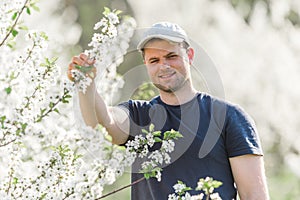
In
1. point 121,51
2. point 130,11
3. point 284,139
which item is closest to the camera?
point 121,51

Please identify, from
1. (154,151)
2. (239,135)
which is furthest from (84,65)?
(239,135)

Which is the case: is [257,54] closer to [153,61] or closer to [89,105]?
[153,61]

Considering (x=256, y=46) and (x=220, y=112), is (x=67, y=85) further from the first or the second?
(x=256, y=46)

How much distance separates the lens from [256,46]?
9.44 m

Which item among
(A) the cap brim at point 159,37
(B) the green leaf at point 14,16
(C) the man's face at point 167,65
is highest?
(B) the green leaf at point 14,16

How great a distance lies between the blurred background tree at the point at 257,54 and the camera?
29.1 feet

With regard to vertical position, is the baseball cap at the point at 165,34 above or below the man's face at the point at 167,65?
above

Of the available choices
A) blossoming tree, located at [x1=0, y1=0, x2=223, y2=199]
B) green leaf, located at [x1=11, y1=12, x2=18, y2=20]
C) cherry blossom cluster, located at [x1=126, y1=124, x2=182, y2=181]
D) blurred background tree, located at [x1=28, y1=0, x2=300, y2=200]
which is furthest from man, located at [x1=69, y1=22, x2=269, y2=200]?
blurred background tree, located at [x1=28, y1=0, x2=300, y2=200]

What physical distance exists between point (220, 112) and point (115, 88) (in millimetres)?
1313

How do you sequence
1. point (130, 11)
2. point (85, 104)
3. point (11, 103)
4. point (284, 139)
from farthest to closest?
point (130, 11) < point (284, 139) < point (11, 103) < point (85, 104)

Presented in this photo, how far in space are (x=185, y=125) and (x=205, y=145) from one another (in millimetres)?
144

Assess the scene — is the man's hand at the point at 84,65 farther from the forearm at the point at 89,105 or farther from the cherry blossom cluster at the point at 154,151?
the cherry blossom cluster at the point at 154,151

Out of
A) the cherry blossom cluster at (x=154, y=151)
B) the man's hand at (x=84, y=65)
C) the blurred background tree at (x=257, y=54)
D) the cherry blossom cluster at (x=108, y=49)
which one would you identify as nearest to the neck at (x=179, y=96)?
the cherry blossom cluster at (x=108, y=49)

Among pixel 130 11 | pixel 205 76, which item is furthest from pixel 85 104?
pixel 130 11
